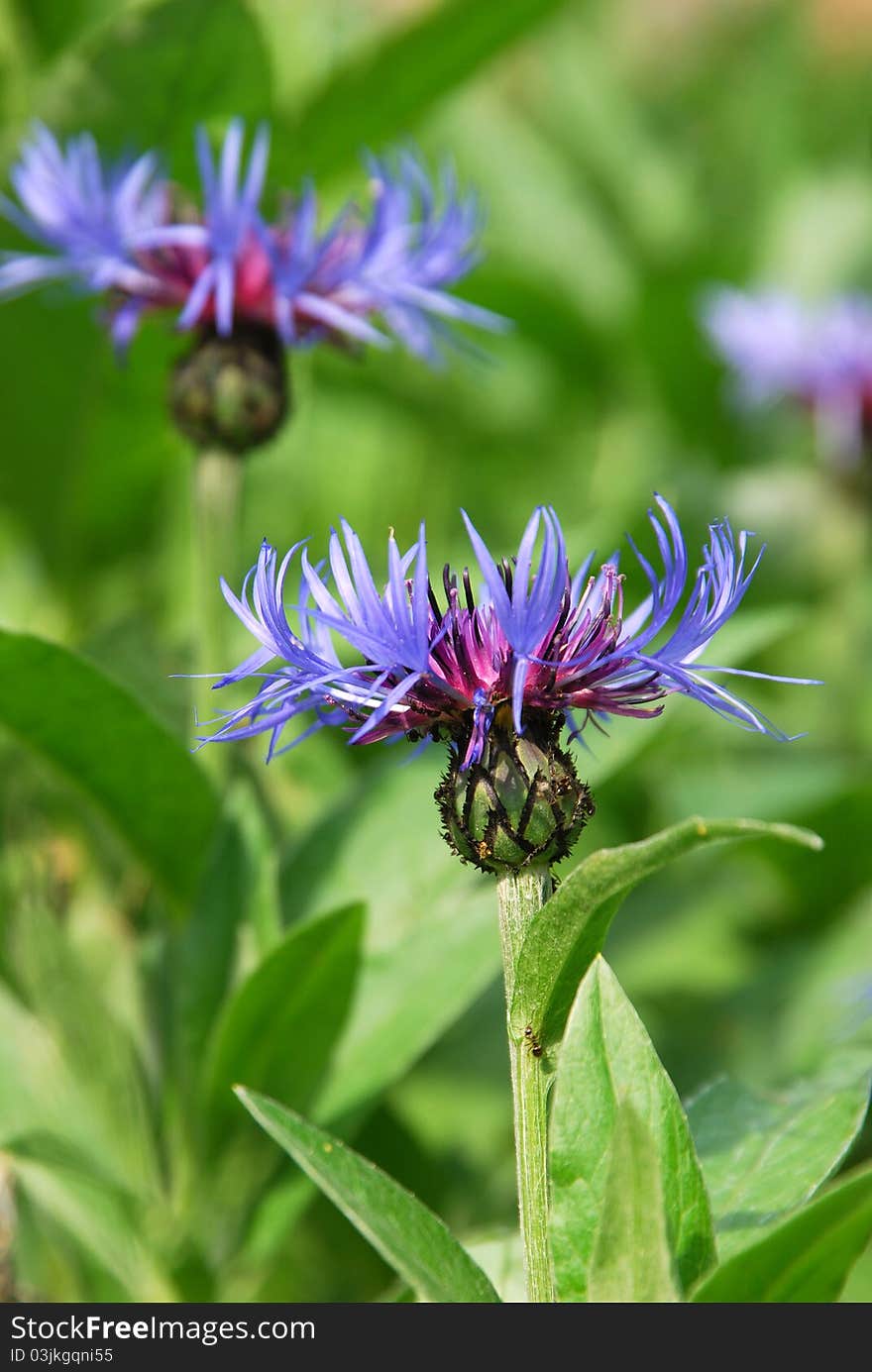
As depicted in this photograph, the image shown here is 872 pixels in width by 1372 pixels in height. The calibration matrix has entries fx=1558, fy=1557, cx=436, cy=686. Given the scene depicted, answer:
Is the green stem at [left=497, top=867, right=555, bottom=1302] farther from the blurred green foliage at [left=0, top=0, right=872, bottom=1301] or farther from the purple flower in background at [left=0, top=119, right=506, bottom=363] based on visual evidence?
the purple flower in background at [left=0, top=119, right=506, bottom=363]

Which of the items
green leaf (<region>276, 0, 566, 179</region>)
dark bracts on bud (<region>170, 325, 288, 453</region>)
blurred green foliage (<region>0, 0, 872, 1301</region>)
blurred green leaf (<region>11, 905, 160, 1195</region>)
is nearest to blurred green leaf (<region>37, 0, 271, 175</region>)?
blurred green foliage (<region>0, 0, 872, 1301</region>)

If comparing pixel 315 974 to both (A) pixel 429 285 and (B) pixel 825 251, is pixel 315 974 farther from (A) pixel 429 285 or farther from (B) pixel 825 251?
(B) pixel 825 251

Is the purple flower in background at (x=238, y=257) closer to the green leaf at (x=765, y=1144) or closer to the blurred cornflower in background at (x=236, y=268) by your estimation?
the blurred cornflower in background at (x=236, y=268)

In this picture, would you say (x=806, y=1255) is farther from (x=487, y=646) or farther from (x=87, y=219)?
(x=87, y=219)

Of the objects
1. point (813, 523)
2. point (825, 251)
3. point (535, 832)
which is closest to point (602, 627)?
point (535, 832)

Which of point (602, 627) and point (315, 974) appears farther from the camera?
point (315, 974)

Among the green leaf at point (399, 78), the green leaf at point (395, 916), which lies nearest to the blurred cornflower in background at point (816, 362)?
the green leaf at point (399, 78)

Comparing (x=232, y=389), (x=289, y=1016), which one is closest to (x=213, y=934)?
(x=289, y=1016)
